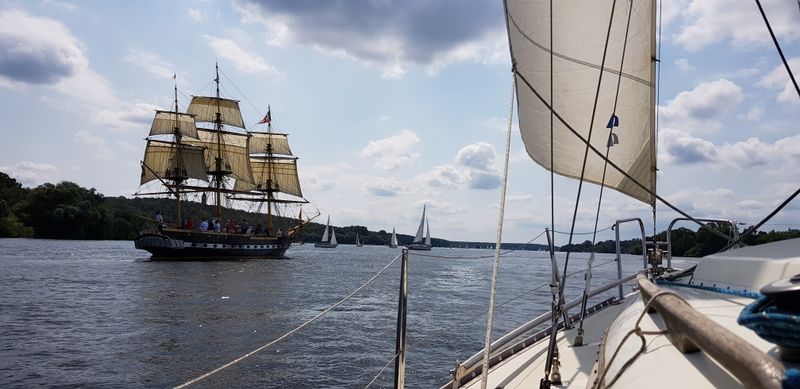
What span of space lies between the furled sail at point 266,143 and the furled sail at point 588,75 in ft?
253

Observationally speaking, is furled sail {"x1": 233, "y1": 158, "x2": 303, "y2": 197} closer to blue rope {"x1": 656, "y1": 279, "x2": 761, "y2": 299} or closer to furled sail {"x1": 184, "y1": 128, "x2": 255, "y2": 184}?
furled sail {"x1": 184, "y1": 128, "x2": 255, "y2": 184}

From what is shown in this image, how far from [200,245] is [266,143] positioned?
24908 millimetres

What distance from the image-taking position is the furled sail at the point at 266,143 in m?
80.3

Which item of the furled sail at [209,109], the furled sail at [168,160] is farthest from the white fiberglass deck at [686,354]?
the furled sail at [209,109]

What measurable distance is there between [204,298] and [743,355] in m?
25.7

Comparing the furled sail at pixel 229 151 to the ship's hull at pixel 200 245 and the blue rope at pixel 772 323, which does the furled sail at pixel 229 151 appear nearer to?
the ship's hull at pixel 200 245

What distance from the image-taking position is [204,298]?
24.8 meters

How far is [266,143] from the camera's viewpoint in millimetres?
80625

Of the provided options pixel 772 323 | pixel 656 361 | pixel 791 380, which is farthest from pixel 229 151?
pixel 791 380

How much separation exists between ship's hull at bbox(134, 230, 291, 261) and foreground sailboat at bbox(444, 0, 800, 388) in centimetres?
5685

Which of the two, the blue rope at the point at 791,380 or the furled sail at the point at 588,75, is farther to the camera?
the furled sail at the point at 588,75

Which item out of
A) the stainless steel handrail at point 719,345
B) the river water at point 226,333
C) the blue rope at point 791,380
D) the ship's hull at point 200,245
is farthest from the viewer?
the ship's hull at point 200,245

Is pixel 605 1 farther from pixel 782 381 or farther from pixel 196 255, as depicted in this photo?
pixel 196 255

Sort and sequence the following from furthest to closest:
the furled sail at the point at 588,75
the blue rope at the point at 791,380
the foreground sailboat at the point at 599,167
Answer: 1. the furled sail at the point at 588,75
2. the foreground sailboat at the point at 599,167
3. the blue rope at the point at 791,380
